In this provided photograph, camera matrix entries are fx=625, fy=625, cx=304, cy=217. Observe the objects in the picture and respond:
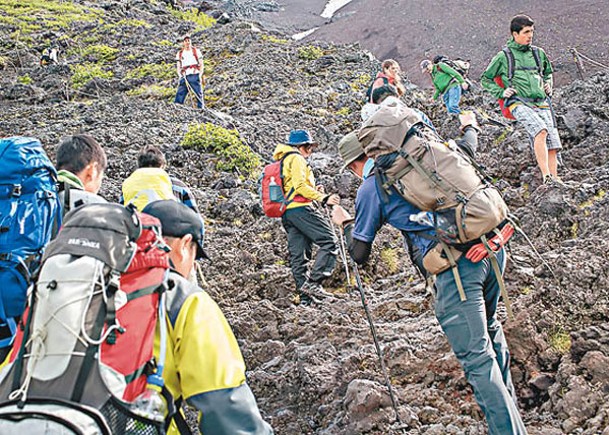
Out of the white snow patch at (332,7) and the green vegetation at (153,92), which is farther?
the white snow patch at (332,7)

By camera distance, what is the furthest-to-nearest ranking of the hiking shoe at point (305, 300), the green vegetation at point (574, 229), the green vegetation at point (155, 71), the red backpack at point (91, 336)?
the green vegetation at point (155, 71)
the hiking shoe at point (305, 300)
the green vegetation at point (574, 229)
the red backpack at point (91, 336)

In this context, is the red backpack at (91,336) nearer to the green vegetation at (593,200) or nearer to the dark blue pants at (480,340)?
the dark blue pants at (480,340)

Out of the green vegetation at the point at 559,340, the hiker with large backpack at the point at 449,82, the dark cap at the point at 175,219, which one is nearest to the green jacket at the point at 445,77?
the hiker with large backpack at the point at 449,82

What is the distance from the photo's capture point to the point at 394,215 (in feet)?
12.1

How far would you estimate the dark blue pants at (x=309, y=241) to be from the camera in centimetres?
697

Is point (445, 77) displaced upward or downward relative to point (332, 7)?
upward

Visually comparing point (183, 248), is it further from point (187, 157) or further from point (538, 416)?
point (187, 157)

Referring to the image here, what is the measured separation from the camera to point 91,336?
6.19ft

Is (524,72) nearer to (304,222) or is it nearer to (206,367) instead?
(304,222)

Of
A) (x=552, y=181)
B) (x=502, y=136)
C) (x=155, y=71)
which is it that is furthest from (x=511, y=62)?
(x=155, y=71)

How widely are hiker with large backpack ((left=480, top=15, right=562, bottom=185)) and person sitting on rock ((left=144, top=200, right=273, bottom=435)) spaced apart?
567 cm

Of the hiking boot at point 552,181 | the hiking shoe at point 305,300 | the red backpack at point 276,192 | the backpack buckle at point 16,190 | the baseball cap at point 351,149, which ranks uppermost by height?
the baseball cap at point 351,149

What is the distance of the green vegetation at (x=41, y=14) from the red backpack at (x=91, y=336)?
1138 inches

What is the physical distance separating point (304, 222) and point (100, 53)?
757 inches
